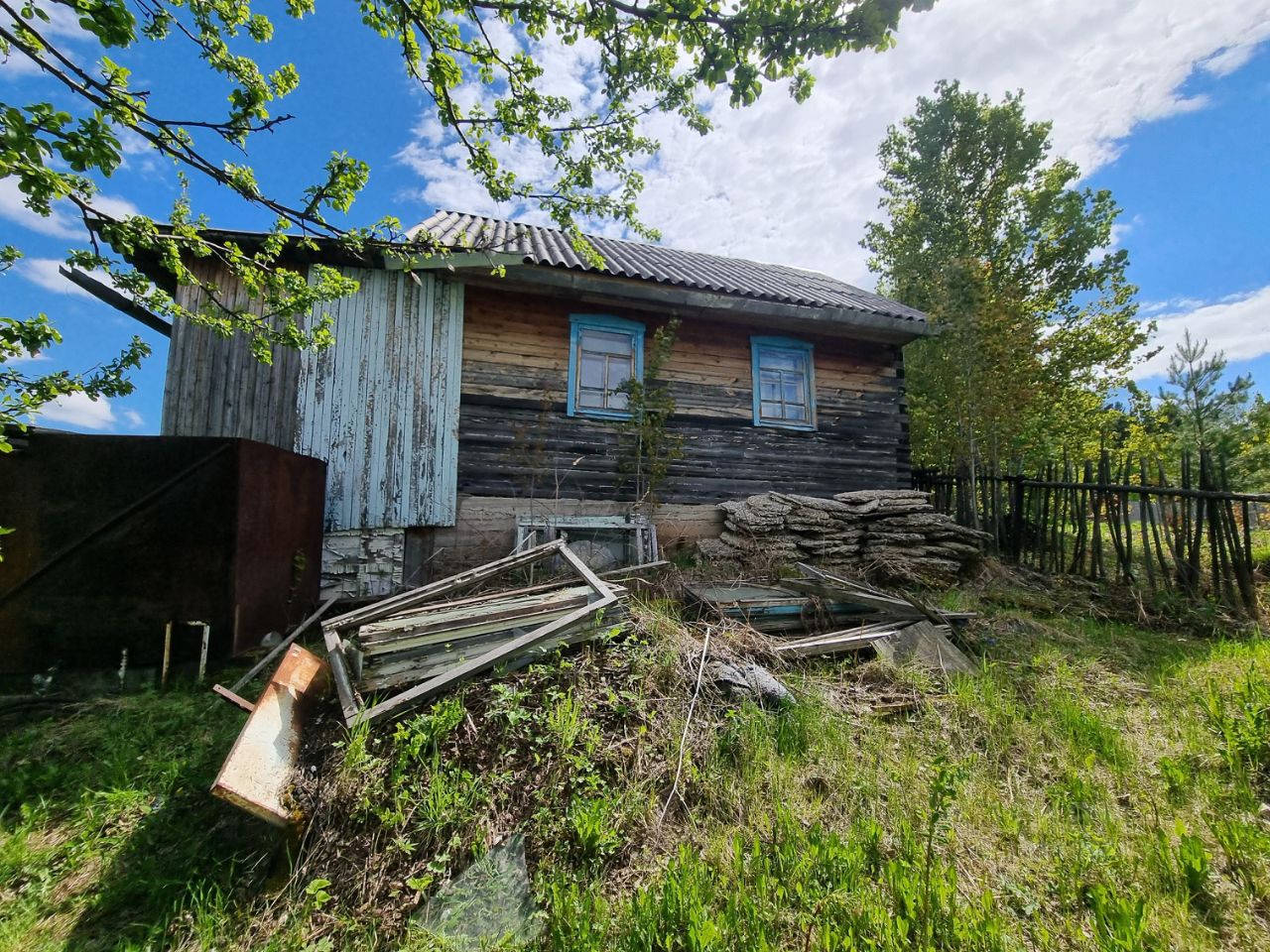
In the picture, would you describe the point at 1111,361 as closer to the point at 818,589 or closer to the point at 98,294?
the point at 818,589

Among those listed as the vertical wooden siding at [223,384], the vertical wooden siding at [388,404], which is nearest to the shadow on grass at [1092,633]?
the vertical wooden siding at [388,404]

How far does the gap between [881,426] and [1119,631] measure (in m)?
3.78

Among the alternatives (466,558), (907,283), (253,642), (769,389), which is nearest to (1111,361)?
(907,283)

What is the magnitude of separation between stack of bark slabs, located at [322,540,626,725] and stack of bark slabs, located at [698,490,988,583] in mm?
3408

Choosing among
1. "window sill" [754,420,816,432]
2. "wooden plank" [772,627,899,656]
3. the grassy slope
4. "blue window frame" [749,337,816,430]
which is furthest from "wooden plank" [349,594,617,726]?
"blue window frame" [749,337,816,430]

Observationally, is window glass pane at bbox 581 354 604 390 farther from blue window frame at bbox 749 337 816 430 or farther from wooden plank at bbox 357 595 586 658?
wooden plank at bbox 357 595 586 658

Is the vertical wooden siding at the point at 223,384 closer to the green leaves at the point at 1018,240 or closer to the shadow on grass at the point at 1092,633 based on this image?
the shadow on grass at the point at 1092,633

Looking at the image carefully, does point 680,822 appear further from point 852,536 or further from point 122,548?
point 852,536

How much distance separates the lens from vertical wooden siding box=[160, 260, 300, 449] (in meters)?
5.18

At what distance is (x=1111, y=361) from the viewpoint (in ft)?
44.6

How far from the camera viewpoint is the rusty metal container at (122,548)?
3.27m

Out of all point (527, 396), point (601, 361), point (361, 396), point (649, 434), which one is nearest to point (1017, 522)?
point (649, 434)

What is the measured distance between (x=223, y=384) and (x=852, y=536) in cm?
770

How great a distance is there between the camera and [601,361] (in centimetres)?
652
